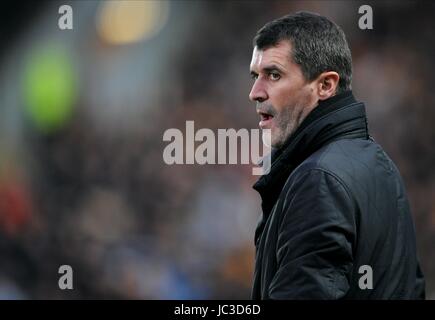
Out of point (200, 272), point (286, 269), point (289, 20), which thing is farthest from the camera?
point (200, 272)

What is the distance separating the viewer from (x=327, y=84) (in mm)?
1296

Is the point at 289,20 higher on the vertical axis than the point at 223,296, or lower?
higher

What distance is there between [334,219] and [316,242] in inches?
1.9

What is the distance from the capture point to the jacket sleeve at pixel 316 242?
1031 mm

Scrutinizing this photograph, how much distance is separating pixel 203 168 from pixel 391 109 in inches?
45.7

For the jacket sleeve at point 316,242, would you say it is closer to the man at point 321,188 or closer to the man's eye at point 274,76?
the man at point 321,188

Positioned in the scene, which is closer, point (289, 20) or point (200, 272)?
point (289, 20)

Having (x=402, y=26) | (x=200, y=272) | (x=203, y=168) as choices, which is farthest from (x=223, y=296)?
(x=402, y=26)

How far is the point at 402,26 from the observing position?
12.8 feet

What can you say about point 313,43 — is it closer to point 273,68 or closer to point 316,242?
point 273,68

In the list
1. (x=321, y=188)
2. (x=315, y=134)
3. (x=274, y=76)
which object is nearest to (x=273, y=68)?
(x=274, y=76)

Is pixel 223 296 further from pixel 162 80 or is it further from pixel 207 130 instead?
pixel 162 80

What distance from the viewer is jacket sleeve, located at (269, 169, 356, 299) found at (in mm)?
1031

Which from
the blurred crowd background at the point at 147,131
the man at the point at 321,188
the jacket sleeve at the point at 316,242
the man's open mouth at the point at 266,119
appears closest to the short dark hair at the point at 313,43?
the man at the point at 321,188
